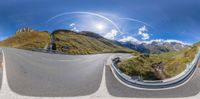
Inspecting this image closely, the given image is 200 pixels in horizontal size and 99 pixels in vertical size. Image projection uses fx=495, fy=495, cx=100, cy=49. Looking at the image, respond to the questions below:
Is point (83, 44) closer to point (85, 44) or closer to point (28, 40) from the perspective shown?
point (85, 44)

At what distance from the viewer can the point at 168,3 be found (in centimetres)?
1004

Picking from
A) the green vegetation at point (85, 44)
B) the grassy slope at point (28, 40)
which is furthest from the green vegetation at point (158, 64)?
the grassy slope at point (28, 40)

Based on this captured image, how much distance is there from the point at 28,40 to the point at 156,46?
100 inches

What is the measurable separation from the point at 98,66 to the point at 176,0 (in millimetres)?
2092

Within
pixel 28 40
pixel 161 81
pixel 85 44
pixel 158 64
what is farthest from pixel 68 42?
pixel 161 81

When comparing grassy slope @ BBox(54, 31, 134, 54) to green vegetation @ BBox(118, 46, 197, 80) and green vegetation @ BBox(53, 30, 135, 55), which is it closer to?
green vegetation @ BBox(53, 30, 135, 55)

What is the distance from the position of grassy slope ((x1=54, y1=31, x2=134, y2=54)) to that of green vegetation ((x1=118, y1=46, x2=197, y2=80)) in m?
0.37

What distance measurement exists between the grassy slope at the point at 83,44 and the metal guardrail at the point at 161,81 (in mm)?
450

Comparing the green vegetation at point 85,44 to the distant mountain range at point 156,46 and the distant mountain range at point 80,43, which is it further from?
the distant mountain range at point 156,46

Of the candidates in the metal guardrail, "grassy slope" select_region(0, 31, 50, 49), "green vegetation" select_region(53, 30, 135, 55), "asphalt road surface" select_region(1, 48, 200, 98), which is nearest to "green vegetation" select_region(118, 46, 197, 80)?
the metal guardrail

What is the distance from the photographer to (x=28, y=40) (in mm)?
9805

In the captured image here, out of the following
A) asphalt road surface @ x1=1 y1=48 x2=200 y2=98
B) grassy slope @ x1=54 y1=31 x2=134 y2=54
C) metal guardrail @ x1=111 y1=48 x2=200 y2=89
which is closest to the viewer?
grassy slope @ x1=54 y1=31 x2=134 y2=54

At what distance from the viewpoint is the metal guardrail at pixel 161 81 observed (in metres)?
10.4

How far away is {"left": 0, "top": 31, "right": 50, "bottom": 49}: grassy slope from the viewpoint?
9.75 metres
